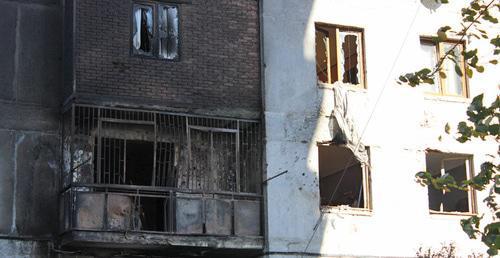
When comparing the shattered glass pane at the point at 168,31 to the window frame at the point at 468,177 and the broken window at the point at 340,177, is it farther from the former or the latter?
the window frame at the point at 468,177

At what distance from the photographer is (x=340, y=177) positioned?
22016 millimetres

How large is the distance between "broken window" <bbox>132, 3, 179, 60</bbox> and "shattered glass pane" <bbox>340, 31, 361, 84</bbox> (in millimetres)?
3970

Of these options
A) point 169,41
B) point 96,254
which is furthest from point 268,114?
point 96,254

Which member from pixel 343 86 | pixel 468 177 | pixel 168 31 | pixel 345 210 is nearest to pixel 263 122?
pixel 343 86

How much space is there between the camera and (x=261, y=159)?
20594 millimetres

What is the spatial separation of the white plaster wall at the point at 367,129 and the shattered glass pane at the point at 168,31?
2009mm

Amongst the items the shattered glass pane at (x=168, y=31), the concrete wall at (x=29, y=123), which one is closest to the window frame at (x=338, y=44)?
the shattered glass pane at (x=168, y=31)

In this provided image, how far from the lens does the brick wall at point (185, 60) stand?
1962 cm

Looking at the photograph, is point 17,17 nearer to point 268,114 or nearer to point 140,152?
point 140,152

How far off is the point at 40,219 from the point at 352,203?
682 cm

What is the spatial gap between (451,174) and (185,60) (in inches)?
269

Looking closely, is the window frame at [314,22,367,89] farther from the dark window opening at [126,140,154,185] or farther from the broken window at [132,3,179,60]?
the dark window opening at [126,140,154,185]

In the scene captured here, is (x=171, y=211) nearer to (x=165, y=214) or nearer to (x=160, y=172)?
(x=165, y=214)

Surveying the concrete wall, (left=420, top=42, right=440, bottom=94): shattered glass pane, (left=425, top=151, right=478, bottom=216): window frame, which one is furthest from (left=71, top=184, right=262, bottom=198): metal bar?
(left=420, top=42, right=440, bottom=94): shattered glass pane
